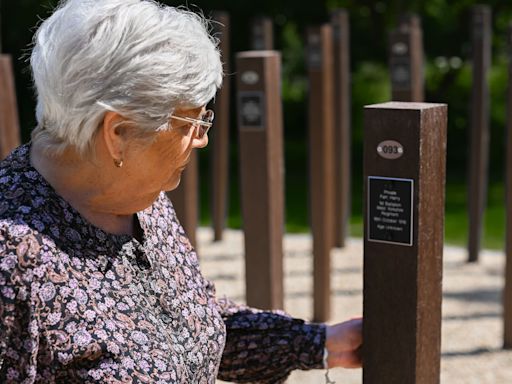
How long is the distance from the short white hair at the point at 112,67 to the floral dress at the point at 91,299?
0.17 metres

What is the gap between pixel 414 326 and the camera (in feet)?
7.79

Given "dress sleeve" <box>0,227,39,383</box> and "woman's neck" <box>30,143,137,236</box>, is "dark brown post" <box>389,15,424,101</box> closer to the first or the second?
"woman's neck" <box>30,143,137,236</box>

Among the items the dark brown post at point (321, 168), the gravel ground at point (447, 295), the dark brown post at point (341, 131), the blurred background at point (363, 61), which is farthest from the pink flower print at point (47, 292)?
the blurred background at point (363, 61)

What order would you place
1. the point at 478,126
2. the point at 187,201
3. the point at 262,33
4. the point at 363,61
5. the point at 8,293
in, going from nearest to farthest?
the point at 8,293
the point at 187,201
the point at 478,126
the point at 262,33
the point at 363,61

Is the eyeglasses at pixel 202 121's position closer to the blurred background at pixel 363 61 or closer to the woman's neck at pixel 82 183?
the woman's neck at pixel 82 183

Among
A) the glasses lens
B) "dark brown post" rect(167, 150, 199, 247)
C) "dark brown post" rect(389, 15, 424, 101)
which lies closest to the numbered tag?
the glasses lens

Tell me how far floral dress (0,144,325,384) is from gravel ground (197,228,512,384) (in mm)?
2782

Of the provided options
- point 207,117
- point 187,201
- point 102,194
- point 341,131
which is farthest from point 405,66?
point 102,194

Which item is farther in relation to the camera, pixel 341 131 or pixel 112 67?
pixel 341 131

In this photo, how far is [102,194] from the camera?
6.93 feet

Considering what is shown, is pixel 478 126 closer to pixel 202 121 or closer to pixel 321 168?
pixel 321 168

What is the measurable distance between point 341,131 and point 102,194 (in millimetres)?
6145

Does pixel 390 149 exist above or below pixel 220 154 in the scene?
above

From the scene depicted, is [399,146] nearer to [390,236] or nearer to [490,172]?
[390,236]
